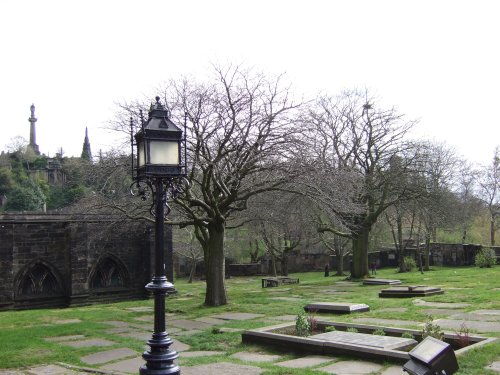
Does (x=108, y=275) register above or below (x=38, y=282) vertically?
above

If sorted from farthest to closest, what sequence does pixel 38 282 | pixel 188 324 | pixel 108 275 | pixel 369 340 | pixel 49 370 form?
pixel 108 275 → pixel 38 282 → pixel 188 324 → pixel 369 340 → pixel 49 370

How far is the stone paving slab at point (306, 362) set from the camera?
777 centimetres

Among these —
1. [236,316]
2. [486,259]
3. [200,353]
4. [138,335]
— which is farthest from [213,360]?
[486,259]

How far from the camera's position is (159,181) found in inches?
238

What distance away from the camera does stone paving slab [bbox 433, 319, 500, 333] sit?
9768 mm

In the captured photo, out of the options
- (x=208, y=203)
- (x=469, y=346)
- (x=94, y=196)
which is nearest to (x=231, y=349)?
(x=469, y=346)

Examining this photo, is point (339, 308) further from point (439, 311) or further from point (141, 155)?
point (141, 155)

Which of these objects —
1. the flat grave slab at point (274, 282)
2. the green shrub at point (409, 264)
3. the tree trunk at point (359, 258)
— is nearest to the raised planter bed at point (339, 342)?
the flat grave slab at point (274, 282)

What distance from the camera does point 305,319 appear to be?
9828 millimetres

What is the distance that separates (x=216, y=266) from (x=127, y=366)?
812cm

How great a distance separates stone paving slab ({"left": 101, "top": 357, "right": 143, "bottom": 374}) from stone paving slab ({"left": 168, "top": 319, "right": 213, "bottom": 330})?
340 centimetres

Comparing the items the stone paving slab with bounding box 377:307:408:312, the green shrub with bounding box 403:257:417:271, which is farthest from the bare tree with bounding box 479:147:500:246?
the stone paving slab with bounding box 377:307:408:312

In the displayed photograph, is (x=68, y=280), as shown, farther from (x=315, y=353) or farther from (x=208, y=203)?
(x=315, y=353)

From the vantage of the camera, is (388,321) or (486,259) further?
(486,259)
